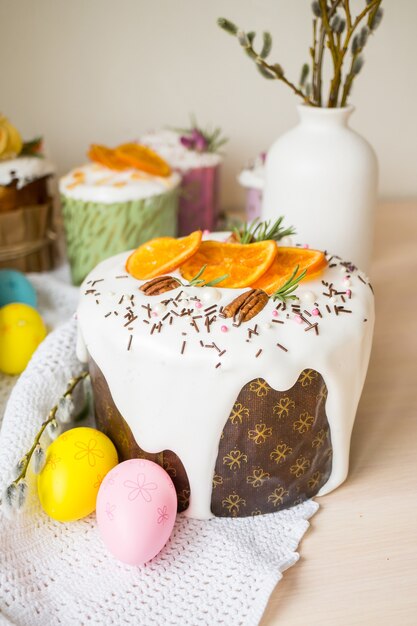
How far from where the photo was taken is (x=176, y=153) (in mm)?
1466

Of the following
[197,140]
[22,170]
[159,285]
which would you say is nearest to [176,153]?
[197,140]

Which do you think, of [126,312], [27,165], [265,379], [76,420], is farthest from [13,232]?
[265,379]

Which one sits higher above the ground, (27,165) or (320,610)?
(27,165)

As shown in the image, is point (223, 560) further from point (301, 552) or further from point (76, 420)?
point (76, 420)

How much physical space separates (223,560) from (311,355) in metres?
0.25

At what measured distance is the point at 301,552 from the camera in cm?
80

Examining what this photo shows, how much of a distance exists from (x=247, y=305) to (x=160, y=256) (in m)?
0.18

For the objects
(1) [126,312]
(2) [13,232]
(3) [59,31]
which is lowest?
(2) [13,232]

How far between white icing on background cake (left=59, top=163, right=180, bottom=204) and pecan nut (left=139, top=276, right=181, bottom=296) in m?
0.45

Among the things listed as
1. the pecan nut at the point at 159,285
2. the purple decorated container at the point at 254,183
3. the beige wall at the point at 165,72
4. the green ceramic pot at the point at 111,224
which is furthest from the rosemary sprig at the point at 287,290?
the beige wall at the point at 165,72

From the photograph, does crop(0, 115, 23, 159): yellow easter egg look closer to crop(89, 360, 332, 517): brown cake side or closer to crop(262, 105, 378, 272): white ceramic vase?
crop(262, 105, 378, 272): white ceramic vase

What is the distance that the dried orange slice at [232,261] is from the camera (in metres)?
0.85

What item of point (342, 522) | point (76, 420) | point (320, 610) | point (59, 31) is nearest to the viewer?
point (320, 610)

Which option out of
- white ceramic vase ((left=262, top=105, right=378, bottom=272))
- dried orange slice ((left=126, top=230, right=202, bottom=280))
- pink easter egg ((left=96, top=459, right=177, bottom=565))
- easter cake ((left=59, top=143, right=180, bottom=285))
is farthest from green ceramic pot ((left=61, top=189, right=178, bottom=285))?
pink easter egg ((left=96, top=459, right=177, bottom=565))
